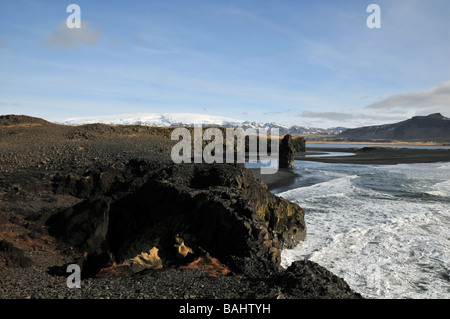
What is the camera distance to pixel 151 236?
30.6ft

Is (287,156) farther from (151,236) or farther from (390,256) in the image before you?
(151,236)

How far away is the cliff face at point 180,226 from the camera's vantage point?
27.3ft

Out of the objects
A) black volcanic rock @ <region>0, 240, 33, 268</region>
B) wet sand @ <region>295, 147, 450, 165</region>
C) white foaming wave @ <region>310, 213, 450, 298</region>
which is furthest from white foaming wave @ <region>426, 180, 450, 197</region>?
black volcanic rock @ <region>0, 240, 33, 268</region>

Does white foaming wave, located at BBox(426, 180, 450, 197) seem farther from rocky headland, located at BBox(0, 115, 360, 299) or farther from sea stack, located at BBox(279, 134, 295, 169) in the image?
sea stack, located at BBox(279, 134, 295, 169)

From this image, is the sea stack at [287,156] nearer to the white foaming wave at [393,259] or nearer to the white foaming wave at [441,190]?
the white foaming wave at [441,190]

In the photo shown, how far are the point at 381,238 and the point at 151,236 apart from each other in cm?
986

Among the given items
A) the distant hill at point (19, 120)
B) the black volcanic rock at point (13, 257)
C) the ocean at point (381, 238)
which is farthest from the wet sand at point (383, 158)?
the black volcanic rock at point (13, 257)

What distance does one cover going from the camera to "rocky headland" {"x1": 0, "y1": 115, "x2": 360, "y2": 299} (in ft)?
20.7

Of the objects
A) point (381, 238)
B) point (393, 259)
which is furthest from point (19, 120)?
point (393, 259)

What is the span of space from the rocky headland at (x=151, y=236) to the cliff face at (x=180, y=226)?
0.03 m

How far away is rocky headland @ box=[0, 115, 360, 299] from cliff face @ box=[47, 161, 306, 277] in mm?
33

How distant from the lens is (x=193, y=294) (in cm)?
602
